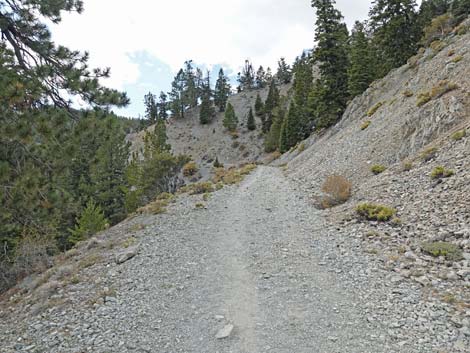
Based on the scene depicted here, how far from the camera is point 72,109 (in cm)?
627

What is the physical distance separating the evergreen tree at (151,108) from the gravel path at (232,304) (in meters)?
110

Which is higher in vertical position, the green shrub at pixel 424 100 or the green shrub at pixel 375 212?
the green shrub at pixel 424 100

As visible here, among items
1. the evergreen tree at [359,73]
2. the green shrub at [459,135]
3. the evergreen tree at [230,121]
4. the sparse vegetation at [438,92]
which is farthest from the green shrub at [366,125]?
the evergreen tree at [230,121]

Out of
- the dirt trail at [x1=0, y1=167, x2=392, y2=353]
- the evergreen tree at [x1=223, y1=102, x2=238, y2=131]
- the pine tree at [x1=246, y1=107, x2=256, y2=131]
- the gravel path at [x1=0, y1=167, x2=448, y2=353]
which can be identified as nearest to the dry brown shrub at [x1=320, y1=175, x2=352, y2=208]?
the dirt trail at [x1=0, y1=167, x2=392, y2=353]

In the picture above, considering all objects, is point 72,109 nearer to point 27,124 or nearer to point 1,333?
point 27,124

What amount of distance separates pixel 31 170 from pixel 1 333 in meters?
3.71

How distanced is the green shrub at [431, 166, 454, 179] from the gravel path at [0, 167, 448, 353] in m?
3.96

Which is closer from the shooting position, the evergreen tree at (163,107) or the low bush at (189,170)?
the low bush at (189,170)

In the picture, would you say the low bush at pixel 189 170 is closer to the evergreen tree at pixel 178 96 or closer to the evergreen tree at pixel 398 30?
the evergreen tree at pixel 398 30

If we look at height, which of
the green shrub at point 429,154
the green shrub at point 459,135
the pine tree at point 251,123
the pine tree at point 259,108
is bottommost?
the green shrub at point 429,154

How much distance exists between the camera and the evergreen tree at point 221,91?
333ft

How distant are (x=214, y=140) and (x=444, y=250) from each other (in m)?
79.2

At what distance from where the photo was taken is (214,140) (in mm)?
85188

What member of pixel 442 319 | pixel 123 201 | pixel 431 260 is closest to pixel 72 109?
pixel 442 319
